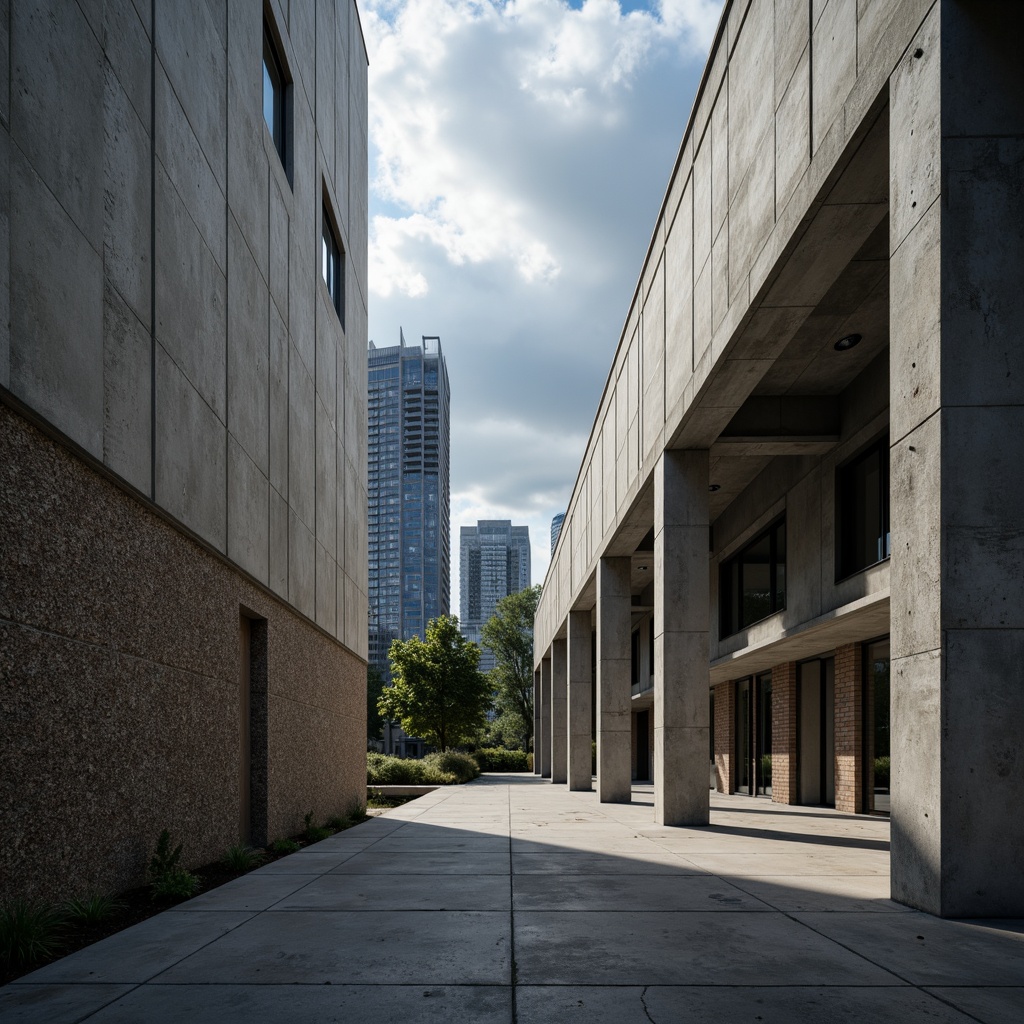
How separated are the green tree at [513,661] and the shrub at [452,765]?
3501cm

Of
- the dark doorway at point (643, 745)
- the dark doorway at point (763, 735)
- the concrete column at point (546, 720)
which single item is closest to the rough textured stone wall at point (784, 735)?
the dark doorway at point (763, 735)

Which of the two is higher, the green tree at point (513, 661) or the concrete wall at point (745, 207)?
the concrete wall at point (745, 207)

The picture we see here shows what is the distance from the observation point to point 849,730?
18.8 metres

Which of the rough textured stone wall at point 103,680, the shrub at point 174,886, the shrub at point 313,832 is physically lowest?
the shrub at point 313,832

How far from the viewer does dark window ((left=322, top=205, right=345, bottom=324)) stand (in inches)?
794

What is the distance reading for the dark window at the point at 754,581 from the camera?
20.4m

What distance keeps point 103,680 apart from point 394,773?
27840mm

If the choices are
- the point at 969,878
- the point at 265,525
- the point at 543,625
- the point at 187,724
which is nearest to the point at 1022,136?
the point at 969,878

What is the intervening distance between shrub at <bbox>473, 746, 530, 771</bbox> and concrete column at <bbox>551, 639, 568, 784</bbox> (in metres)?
16.7

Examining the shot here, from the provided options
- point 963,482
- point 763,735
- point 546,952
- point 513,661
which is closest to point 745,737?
point 763,735

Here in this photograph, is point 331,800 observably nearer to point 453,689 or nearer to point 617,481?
point 617,481

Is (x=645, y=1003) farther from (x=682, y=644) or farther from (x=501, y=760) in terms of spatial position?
(x=501, y=760)

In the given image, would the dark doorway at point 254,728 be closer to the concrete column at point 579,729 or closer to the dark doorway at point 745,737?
the concrete column at point 579,729

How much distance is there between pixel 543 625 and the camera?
42094mm
